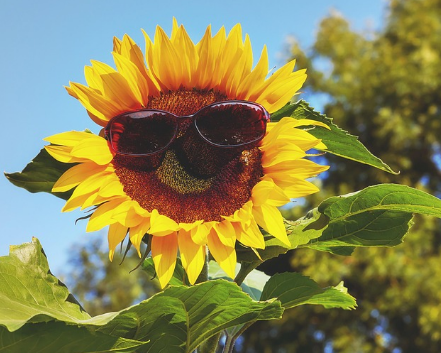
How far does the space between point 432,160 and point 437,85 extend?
868mm

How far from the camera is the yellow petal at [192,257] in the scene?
2.50ft

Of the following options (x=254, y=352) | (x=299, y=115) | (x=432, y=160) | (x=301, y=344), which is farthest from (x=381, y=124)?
(x=299, y=115)

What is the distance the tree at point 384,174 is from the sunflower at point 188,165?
5024 millimetres

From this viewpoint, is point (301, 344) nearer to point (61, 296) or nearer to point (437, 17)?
point (437, 17)

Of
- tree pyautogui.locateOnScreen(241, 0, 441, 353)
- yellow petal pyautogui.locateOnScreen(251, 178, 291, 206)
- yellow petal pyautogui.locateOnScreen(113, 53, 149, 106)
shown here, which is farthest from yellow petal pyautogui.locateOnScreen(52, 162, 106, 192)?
tree pyautogui.locateOnScreen(241, 0, 441, 353)

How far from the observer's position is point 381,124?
22.0 ft

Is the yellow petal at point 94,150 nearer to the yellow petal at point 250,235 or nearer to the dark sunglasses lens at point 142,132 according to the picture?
the dark sunglasses lens at point 142,132

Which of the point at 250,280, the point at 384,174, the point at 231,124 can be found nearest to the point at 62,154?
Result: the point at 231,124

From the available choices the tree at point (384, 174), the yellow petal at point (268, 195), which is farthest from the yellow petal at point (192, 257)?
the tree at point (384, 174)

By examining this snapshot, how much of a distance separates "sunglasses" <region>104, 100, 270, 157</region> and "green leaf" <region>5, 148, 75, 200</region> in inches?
3.6

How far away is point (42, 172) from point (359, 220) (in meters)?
0.46

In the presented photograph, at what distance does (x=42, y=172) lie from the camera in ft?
2.72

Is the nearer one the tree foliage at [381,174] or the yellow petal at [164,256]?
the yellow petal at [164,256]

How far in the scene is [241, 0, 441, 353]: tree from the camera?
5766mm
